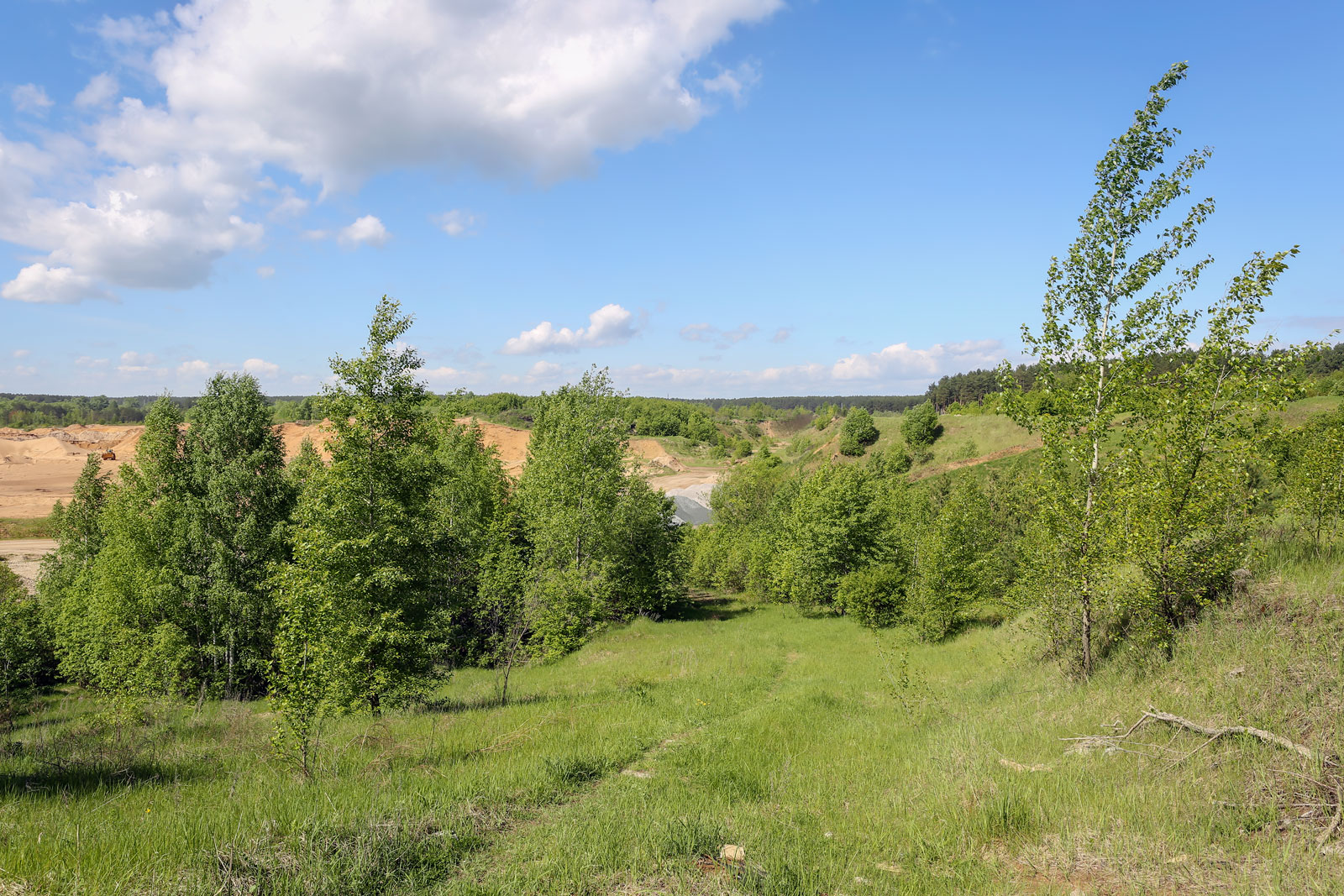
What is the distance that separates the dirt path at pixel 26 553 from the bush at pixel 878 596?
57724mm

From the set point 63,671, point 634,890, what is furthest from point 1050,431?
point 63,671

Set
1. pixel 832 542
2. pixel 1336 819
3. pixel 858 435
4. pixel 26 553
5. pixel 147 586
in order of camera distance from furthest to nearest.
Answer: pixel 858 435
pixel 26 553
pixel 832 542
pixel 147 586
pixel 1336 819

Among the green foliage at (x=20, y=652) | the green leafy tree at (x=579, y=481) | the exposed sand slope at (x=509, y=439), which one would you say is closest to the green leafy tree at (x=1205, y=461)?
the green leafy tree at (x=579, y=481)

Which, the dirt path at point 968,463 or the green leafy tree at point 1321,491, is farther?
the dirt path at point 968,463

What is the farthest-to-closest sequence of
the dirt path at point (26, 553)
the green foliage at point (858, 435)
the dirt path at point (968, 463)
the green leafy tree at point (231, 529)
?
1. the green foliage at point (858, 435)
2. the dirt path at point (968, 463)
3. the dirt path at point (26, 553)
4. the green leafy tree at point (231, 529)

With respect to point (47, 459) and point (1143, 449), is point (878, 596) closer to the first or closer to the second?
point (1143, 449)

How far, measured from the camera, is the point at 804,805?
8211 millimetres

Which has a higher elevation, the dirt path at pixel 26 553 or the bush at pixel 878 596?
the bush at pixel 878 596

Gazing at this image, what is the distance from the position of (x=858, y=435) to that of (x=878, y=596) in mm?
86444

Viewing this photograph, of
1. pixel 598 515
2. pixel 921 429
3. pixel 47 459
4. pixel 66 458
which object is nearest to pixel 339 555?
pixel 598 515

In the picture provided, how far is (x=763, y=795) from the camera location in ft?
28.9

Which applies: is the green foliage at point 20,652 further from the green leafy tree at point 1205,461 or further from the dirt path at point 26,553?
the green leafy tree at point 1205,461

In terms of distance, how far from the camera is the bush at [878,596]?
100ft

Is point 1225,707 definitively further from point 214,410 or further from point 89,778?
point 214,410
